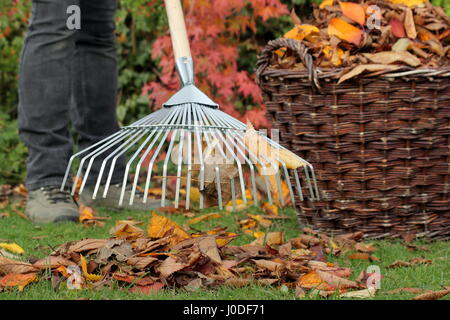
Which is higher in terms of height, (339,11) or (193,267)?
(339,11)

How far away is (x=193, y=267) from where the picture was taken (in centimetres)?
192

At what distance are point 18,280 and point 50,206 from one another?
1095 mm

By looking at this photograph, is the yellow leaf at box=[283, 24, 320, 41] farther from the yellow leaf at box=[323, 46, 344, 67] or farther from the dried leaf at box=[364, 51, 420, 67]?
the dried leaf at box=[364, 51, 420, 67]

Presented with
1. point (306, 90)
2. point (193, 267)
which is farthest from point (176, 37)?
point (193, 267)

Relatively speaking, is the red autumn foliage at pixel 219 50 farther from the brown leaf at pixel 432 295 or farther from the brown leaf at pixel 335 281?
the brown leaf at pixel 432 295

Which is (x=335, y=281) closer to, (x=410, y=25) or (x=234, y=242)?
(x=234, y=242)

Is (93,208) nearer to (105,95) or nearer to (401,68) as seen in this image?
(105,95)

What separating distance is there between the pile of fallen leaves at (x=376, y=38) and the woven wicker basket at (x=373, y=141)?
0.07 metres

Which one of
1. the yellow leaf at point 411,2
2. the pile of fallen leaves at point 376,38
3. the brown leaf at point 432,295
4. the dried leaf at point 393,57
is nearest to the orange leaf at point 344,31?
the pile of fallen leaves at point 376,38

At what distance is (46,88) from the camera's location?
9.48 feet

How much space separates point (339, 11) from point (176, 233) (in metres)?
1.17

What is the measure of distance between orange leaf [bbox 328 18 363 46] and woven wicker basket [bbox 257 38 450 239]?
17cm

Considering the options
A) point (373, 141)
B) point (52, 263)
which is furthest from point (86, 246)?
point (373, 141)

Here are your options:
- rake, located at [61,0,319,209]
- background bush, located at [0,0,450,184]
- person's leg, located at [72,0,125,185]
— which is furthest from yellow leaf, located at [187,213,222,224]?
background bush, located at [0,0,450,184]
